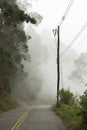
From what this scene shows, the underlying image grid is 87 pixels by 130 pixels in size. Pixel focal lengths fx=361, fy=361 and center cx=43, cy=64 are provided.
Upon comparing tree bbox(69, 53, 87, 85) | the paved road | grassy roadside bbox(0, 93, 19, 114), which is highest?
tree bbox(69, 53, 87, 85)

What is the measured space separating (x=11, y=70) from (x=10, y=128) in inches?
1188

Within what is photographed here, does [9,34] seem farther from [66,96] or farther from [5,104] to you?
[66,96]

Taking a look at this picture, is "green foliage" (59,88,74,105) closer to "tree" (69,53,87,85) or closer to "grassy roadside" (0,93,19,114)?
"grassy roadside" (0,93,19,114)

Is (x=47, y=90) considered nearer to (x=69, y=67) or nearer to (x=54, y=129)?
(x=69, y=67)

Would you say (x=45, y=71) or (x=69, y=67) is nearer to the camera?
(x=45, y=71)

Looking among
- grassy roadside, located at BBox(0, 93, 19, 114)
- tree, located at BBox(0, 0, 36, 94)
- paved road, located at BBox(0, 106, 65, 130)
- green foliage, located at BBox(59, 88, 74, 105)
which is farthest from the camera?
green foliage, located at BBox(59, 88, 74, 105)

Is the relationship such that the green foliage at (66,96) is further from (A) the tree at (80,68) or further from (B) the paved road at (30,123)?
(A) the tree at (80,68)

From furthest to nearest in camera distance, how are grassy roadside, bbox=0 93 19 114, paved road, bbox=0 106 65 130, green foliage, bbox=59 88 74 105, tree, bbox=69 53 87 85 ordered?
tree, bbox=69 53 87 85 < green foliage, bbox=59 88 74 105 < grassy roadside, bbox=0 93 19 114 < paved road, bbox=0 106 65 130

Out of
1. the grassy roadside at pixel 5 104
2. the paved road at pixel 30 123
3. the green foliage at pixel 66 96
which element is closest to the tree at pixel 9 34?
the grassy roadside at pixel 5 104

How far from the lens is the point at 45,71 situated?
115375 mm

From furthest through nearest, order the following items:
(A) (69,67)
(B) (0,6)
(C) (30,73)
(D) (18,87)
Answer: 1. (A) (69,67)
2. (C) (30,73)
3. (D) (18,87)
4. (B) (0,6)

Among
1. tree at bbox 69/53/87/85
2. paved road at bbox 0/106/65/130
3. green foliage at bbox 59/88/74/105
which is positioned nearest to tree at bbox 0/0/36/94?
green foliage at bbox 59/88/74/105

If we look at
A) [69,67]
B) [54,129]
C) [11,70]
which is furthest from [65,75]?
[54,129]

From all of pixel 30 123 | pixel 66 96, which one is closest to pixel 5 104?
pixel 66 96
